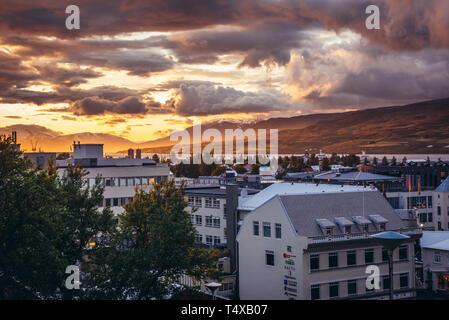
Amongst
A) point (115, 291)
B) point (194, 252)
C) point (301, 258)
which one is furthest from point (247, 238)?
point (115, 291)

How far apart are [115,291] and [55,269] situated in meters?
8.18

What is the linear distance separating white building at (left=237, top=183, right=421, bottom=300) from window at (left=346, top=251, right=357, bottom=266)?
0.12 meters

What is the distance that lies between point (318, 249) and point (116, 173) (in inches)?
1962

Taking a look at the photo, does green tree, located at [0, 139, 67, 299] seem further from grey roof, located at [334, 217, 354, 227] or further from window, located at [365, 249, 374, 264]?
window, located at [365, 249, 374, 264]

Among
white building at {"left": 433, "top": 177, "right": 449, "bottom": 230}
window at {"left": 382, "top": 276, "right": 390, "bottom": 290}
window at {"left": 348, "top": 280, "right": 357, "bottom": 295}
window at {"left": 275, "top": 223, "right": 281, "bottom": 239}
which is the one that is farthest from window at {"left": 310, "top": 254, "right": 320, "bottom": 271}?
white building at {"left": 433, "top": 177, "right": 449, "bottom": 230}

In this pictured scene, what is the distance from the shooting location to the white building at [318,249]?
59688mm

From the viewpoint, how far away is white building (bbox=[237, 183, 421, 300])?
59.7 metres

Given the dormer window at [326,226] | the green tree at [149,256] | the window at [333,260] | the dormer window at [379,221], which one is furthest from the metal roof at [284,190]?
the green tree at [149,256]

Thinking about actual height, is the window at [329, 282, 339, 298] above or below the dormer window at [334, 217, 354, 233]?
below

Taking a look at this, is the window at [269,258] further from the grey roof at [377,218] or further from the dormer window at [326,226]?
the grey roof at [377,218]

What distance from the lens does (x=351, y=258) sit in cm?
6238

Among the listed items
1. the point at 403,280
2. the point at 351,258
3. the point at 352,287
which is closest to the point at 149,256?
the point at 351,258
